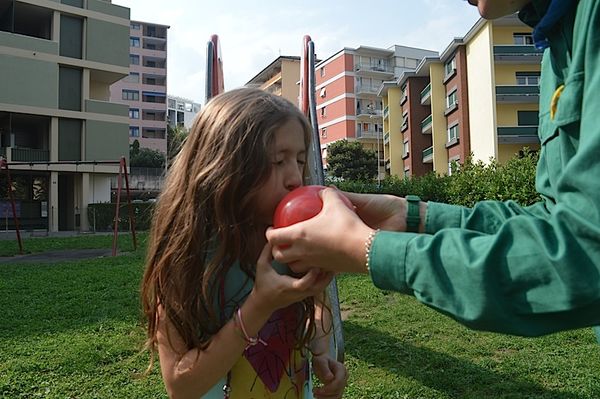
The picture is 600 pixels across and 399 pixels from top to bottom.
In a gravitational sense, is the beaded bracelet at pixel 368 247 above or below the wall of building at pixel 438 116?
below

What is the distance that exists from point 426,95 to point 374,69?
2050 centimetres

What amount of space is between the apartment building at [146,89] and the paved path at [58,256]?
48642mm

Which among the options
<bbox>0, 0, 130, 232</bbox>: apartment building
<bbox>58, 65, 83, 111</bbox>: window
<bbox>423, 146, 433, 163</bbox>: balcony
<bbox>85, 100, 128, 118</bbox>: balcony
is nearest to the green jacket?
<bbox>0, 0, 130, 232</bbox>: apartment building

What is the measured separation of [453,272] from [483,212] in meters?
0.66

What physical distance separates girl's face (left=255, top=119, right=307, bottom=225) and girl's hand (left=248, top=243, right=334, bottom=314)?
22 centimetres

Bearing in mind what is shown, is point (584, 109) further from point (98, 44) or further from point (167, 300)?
point (98, 44)

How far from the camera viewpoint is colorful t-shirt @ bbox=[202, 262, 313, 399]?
1429 millimetres

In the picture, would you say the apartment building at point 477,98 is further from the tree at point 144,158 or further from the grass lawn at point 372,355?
the tree at point 144,158

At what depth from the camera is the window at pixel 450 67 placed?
32219 millimetres

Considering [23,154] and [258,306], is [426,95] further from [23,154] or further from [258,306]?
[258,306]

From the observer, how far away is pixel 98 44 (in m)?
27.2

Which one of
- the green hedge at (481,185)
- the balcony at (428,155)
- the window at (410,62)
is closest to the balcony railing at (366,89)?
the window at (410,62)

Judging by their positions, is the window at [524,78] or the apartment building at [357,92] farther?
the apartment building at [357,92]

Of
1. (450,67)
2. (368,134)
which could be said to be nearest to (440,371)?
(450,67)
